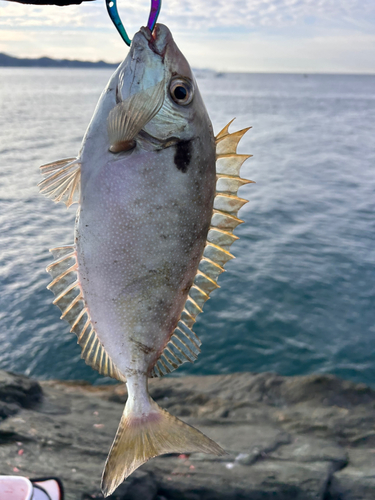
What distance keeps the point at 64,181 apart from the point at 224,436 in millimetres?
5232

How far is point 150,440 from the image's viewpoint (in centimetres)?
237

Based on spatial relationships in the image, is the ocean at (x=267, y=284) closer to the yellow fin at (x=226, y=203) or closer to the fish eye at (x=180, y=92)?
the yellow fin at (x=226, y=203)

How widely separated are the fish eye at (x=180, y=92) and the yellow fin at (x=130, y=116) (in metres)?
0.11

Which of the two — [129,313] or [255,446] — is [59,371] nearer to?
[255,446]

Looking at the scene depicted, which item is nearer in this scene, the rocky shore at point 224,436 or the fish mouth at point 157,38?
the fish mouth at point 157,38

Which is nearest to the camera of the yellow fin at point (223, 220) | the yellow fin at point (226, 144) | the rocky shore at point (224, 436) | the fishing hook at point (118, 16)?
the fishing hook at point (118, 16)

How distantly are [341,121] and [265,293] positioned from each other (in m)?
43.9

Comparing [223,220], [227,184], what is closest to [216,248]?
[223,220]

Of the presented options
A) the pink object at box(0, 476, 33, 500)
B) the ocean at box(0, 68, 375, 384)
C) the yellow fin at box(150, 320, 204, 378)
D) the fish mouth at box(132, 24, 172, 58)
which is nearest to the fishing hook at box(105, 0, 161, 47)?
the fish mouth at box(132, 24, 172, 58)

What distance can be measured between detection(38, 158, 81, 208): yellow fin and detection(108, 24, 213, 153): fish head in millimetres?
273

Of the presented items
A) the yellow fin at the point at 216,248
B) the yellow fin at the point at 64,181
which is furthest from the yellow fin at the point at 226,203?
the yellow fin at the point at 64,181

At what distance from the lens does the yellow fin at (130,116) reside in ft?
6.68

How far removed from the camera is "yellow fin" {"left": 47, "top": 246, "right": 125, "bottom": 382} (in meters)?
2.36

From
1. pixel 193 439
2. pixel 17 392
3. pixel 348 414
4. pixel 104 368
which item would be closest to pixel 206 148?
pixel 104 368
